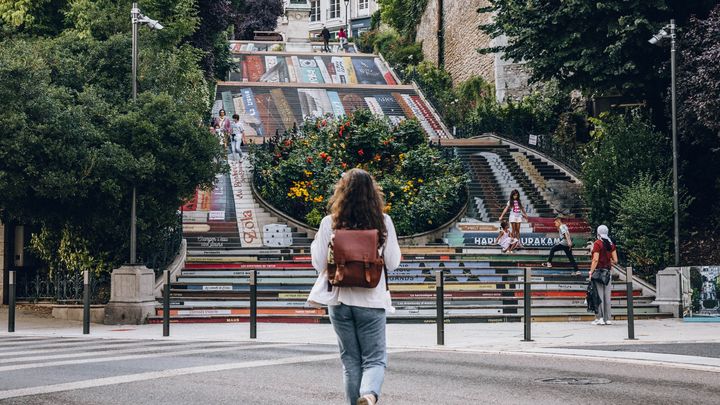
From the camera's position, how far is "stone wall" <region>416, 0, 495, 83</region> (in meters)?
53.1

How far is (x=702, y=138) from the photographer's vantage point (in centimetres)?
2678

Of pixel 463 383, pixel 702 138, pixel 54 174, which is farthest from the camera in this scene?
pixel 702 138

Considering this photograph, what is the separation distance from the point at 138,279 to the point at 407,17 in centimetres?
4895

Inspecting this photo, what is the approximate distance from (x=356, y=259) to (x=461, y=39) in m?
51.5

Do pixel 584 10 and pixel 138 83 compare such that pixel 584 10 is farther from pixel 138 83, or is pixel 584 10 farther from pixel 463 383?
pixel 463 383

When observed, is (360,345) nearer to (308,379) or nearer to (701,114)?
(308,379)

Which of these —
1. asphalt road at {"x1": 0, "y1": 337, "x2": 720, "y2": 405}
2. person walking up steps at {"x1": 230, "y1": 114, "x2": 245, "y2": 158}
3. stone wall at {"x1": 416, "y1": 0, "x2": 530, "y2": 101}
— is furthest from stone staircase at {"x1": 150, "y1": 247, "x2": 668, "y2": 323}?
stone wall at {"x1": 416, "y1": 0, "x2": 530, "y2": 101}

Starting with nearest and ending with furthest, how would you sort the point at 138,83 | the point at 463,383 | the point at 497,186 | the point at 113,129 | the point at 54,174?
the point at 463,383
the point at 54,174
the point at 113,129
the point at 138,83
the point at 497,186

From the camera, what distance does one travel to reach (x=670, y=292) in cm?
2252

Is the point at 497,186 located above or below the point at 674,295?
above

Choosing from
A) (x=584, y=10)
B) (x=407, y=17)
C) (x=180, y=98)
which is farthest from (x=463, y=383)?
(x=407, y=17)

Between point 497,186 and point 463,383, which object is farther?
point 497,186

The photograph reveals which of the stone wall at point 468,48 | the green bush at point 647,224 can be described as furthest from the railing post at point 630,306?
the stone wall at point 468,48

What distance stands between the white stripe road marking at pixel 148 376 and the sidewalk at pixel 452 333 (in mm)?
2706
